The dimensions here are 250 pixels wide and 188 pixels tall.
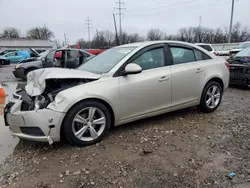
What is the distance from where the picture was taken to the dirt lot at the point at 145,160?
2381 mm

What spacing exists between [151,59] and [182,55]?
2.43 ft

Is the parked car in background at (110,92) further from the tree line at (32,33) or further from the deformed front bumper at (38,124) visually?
the tree line at (32,33)

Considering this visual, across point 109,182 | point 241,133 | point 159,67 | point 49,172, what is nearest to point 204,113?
point 241,133

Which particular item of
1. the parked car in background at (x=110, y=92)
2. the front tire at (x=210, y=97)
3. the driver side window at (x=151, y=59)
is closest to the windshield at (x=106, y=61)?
the parked car in background at (x=110, y=92)

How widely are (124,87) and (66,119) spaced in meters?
0.99

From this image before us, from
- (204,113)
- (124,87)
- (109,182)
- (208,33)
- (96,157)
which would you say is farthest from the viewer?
(208,33)

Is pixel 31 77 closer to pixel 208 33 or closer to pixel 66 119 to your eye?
pixel 66 119

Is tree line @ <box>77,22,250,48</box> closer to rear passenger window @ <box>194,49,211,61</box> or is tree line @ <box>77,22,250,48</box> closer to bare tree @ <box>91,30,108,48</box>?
bare tree @ <box>91,30,108,48</box>

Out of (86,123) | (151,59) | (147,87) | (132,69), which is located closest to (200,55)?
(151,59)

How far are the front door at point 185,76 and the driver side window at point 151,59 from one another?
0.25 m

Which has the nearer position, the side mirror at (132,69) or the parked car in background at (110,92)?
the parked car in background at (110,92)

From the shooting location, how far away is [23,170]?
8.65ft

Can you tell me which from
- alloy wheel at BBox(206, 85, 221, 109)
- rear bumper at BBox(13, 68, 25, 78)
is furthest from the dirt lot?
rear bumper at BBox(13, 68, 25, 78)

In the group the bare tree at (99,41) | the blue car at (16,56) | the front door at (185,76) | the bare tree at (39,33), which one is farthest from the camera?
the bare tree at (39,33)
